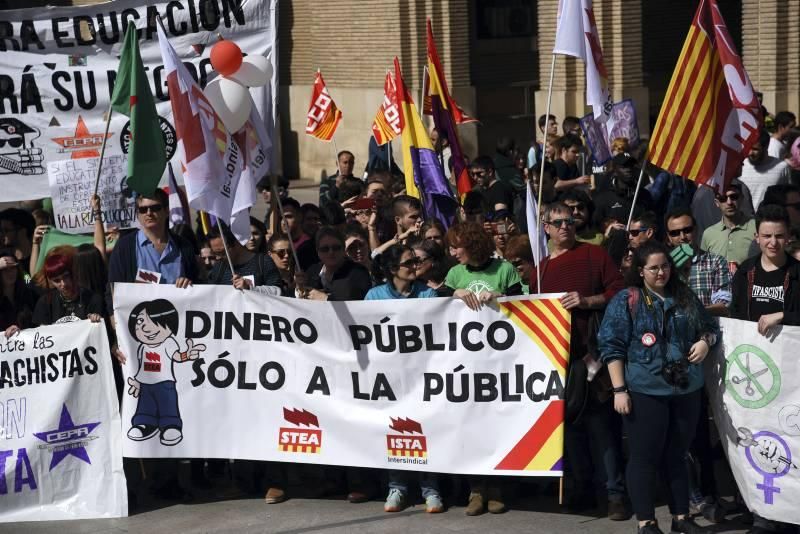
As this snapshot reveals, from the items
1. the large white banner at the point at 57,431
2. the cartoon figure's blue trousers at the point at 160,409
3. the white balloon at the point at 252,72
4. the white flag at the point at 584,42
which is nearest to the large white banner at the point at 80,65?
the white balloon at the point at 252,72

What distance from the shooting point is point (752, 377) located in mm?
7004

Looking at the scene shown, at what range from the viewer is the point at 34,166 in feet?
33.2

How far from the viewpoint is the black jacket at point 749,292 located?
23.2 feet

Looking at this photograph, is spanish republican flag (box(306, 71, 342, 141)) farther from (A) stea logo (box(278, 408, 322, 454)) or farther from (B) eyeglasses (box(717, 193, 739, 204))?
(A) stea logo (box(278, 408, 322, 454))

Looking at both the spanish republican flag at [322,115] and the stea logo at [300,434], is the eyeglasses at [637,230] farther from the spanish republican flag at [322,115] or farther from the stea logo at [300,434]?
the spanish republican flag at [322,115]

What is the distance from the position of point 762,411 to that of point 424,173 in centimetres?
405

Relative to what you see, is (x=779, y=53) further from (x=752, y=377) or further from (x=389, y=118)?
(x=752, y=377)

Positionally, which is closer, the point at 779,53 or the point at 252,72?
the point at 252,72

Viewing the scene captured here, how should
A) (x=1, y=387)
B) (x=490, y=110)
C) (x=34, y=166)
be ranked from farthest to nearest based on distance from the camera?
(x=490, y=110), (x=34, y=166), (x=1, y=387)

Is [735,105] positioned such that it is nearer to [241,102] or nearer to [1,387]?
[241,102]

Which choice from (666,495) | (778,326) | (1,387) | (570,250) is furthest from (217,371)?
(778,326)

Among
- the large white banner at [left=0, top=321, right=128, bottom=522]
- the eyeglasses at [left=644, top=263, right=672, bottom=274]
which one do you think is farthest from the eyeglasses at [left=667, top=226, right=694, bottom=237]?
the large white banner at [left=0, top=321, right=128, bottom=522]

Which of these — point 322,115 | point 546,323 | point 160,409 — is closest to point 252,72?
point 160,409

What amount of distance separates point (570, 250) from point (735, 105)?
1890 millimetres
